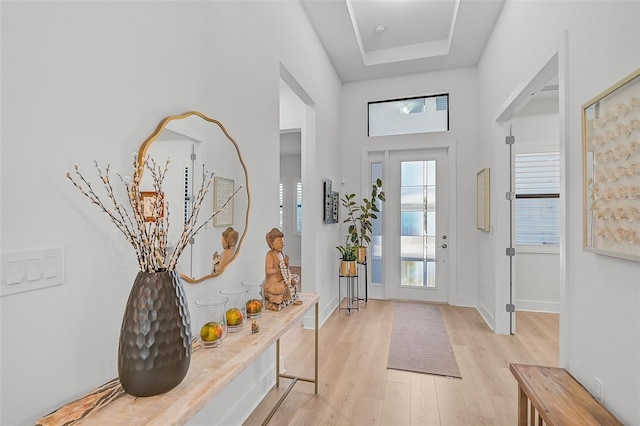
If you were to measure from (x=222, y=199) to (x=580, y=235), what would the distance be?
1.89 meters

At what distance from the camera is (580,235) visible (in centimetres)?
166

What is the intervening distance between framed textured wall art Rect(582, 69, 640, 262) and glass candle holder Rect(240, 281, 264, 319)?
1649mm

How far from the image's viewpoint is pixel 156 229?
106 cm

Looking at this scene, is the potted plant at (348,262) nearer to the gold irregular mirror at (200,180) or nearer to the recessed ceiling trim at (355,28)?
the gold irregular mirror at (200,180)

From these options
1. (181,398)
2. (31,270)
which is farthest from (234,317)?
(31,270)

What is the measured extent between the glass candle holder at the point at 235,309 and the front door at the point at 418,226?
335cm

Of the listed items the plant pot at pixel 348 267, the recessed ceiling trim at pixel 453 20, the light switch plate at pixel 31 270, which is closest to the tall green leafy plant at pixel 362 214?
the plant pot at pixel 348 267

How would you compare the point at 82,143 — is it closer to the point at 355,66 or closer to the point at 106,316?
the point at 106,316

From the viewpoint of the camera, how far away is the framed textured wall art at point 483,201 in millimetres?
3658

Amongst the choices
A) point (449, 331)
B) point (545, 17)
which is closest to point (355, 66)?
point (545, 17)

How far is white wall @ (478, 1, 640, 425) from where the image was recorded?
4.17 ft

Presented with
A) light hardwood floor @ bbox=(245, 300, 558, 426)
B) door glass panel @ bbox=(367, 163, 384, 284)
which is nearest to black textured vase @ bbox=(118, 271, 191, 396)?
light hardwood floor @ bbox=(245, 300, 558, 426)

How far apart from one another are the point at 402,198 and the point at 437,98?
150cm

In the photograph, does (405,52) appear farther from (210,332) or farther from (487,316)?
(210,332)
